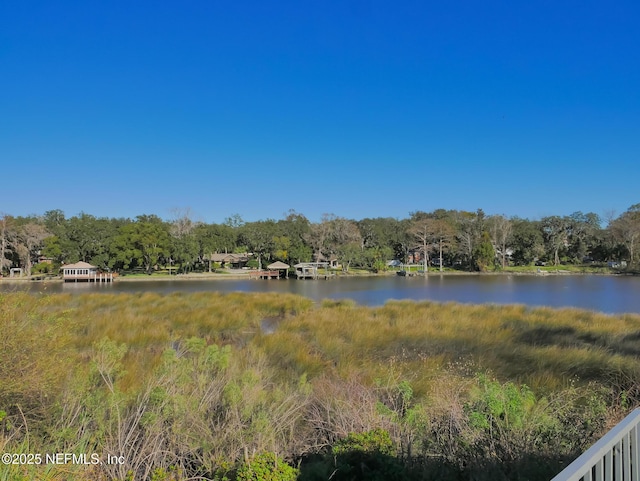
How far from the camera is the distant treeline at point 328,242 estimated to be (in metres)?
42.2

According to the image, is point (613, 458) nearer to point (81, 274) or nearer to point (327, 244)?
point (81, 274)

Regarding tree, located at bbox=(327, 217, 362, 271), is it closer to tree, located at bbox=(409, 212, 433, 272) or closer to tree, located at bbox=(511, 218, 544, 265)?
tree, located at bbox=(409, 212, 433, 272)

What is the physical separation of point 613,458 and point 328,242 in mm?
48430

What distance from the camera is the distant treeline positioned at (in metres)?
42.2

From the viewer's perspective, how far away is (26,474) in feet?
6.47

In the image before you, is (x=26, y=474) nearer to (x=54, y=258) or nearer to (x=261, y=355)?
(x=261, y=355)

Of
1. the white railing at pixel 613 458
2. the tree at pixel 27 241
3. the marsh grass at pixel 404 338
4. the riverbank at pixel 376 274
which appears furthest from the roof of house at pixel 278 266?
the white railing at pixel 613 458

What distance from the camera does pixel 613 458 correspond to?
1416 mm

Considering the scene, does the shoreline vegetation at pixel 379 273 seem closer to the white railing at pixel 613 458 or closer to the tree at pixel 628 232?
the tree at pixel 628 232

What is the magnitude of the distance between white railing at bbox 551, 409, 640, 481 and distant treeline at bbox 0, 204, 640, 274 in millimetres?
44523

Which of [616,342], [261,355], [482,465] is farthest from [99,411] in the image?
[616,342]

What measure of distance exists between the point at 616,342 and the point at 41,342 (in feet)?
28.4

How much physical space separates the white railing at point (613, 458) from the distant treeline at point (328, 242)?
44523 millimetres

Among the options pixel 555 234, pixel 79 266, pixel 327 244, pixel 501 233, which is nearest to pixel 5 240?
pixel 79 266
